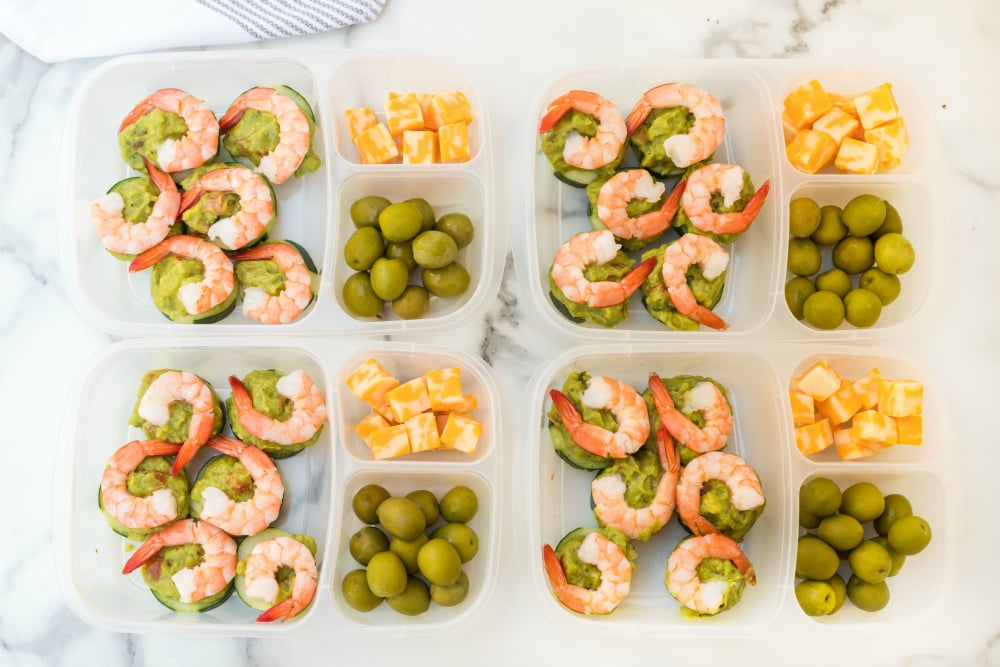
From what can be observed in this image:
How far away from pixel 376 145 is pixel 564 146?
18.2 inches

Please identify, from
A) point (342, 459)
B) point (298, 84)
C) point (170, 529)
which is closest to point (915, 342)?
point (342, 459)

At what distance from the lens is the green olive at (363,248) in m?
1.95

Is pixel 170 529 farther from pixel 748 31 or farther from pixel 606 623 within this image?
pixel 748 31

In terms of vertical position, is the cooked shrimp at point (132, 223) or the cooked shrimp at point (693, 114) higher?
the cooked shrimp at point (693, 114)

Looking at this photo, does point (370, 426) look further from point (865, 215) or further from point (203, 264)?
point (865, 215)

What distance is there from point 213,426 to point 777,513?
1.36 metres

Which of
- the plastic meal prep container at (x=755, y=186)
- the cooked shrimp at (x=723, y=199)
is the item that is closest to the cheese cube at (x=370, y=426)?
the plastic meal prep container at (x=755, y=186)

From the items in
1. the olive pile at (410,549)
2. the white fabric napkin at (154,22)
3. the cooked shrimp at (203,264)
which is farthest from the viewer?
the white fabric napkin at (154,22)

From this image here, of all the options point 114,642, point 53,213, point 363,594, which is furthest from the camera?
point 53,213

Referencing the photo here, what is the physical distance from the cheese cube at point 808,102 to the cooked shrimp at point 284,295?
126cm

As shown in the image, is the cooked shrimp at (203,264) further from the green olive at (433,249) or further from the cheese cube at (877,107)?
the cheese cube at (877,107)

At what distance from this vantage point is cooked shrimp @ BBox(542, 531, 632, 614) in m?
1.81

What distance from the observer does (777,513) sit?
195cm

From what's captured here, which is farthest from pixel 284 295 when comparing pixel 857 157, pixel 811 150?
pixel 857 157
